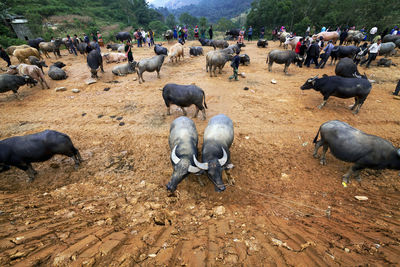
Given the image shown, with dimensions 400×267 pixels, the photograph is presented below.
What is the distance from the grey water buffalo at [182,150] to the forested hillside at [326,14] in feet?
120

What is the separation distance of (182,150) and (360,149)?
480cm

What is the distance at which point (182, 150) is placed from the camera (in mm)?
5062

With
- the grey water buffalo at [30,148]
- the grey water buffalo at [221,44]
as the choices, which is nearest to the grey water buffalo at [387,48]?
the grey water buffalo at [221,44]

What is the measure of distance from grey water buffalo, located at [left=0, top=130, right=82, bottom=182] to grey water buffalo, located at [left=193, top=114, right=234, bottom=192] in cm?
420

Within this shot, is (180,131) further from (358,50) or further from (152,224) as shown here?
(358,50)

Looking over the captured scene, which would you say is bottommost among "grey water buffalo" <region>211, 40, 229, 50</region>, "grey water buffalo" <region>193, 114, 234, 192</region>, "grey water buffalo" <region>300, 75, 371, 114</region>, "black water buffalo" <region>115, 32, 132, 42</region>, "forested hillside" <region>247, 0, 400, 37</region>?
"grey water buffalo" <region>193, 114, 234, 192</region>

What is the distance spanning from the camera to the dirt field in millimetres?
2818

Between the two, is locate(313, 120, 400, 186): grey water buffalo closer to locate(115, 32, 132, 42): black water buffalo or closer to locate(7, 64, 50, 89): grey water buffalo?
locate(7, 64, 50, 89): grey water buffalo

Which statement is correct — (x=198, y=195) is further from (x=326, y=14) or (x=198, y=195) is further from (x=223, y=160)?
(x=326, y=14)

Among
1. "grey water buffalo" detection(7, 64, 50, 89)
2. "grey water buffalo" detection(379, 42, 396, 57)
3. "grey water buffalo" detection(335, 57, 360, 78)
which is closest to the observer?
"grey water buffalo" detection(335, 57, 360, 78)

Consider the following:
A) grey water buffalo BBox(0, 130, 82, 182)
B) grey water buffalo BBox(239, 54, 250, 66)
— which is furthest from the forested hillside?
grey water buffalo BBox(0, 130, 82, 182)

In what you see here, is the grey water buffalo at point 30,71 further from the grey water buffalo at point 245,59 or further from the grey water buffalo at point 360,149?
the grey water buffalo at point 360,149

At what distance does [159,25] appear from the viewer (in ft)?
183

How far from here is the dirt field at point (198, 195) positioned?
2.82 meters
